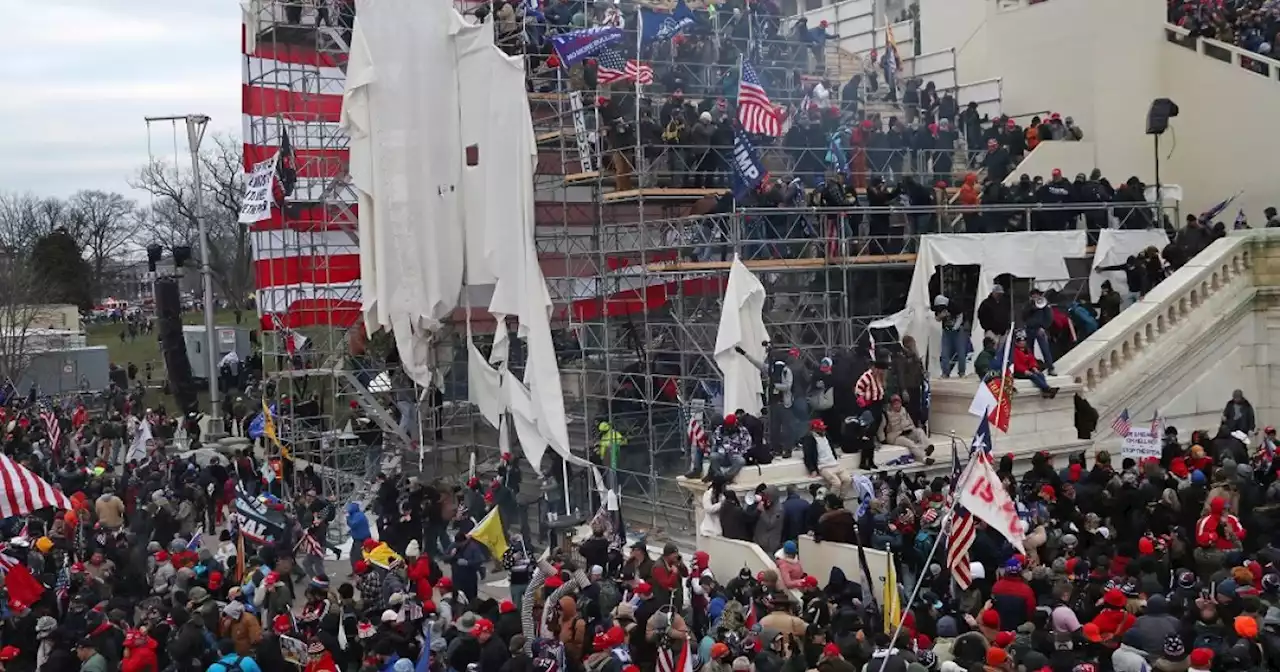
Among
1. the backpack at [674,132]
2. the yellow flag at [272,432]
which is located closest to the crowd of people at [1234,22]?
the backpack at [674,132]

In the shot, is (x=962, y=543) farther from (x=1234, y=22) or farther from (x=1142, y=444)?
(x=1234, y=22)

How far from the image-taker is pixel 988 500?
474 inches

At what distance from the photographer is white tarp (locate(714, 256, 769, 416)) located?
60.1 feet

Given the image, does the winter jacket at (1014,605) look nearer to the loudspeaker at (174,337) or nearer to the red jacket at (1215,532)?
the red jacket at (1215,532)

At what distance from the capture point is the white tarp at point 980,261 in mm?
20938

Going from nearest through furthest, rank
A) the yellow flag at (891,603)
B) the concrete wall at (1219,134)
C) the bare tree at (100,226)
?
the yellow flag at (891,603)
the concrete wall at (1219,134)
the bare tree at (100,226)

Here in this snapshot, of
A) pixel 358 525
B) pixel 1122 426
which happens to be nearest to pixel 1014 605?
pixel 1122 426

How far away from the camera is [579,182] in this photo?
23.2 m

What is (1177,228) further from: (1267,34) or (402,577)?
(402,577)

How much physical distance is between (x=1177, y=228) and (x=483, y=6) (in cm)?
1396

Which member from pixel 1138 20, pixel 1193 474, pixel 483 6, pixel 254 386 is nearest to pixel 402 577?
pixel 1193 474

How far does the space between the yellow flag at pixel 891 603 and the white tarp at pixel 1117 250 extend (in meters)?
11.6

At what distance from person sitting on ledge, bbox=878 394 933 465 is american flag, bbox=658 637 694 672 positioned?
763 cm

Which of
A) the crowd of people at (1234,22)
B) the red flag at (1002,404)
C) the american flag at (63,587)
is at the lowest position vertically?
the american flag at (63,587)
